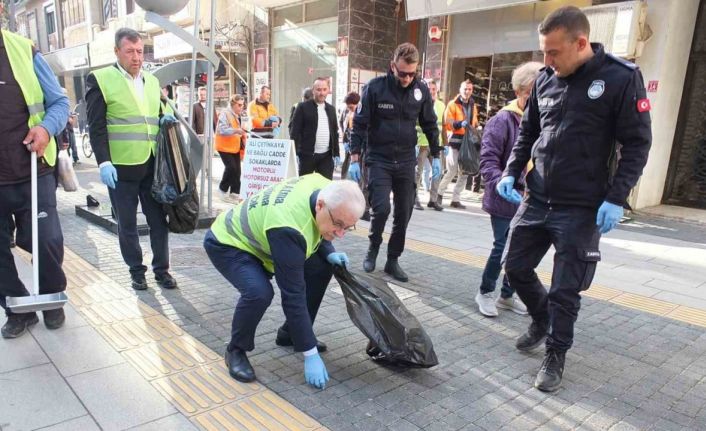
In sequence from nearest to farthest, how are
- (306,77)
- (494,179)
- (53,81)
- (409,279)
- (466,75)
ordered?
(53,81), (494,179), (409,279), (466,75), (306,77)

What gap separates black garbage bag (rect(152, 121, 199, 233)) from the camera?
3.71m

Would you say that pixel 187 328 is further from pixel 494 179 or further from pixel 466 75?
pixel 466 75

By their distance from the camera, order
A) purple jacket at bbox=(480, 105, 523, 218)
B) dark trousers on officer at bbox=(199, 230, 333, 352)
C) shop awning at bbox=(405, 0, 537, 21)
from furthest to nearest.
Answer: shop awning at bbox=(405, 0, 537, 21) → purple jacket at bbox=(480, 105, 523, 218) → dark trousers on officer at bbox=(199, 230, 333, 352)

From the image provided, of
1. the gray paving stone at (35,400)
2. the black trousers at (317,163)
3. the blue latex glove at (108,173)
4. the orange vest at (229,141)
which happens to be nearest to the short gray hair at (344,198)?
the gray paving stone at (35,400)

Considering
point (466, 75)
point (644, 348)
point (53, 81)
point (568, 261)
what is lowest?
point (644, 348)

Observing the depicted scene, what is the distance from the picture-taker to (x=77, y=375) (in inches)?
103

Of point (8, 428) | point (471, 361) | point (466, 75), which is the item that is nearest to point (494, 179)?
point (471, 361)

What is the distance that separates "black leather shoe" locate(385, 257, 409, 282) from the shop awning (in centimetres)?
514

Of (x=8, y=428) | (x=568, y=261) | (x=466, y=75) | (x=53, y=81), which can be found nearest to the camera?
(x=8, y=428)

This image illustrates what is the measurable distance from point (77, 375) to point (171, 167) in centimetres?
160

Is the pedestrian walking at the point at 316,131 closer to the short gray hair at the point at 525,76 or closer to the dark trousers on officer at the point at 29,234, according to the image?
the short gray hair at the point at 525,76

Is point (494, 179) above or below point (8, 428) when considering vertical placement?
above

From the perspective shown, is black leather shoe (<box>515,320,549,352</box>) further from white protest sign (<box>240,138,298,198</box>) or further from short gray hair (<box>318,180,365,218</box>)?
white protest sign (<box>240,138,298,198</box>)

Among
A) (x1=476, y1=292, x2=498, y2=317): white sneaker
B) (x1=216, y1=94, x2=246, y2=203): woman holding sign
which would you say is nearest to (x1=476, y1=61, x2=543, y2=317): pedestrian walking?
(x1=476, y1=292, x2=498, y2=317): white sneaker
